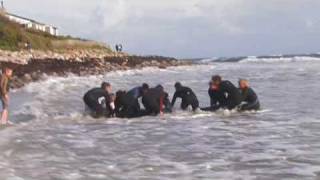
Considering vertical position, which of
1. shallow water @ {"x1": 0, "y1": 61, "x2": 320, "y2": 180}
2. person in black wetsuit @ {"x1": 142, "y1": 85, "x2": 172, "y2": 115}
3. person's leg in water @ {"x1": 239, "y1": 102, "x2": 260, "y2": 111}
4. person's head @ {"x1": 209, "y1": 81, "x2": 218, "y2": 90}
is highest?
person's head @ {"x1": 209, "y1": 81, "x2": 218, "y2": 90}

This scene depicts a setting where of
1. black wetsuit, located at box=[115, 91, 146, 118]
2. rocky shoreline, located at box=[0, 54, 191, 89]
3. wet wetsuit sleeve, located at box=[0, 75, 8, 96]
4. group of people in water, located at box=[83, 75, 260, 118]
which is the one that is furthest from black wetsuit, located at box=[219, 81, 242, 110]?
rocky shoreline, located at box=[0, 54, 191, 89]

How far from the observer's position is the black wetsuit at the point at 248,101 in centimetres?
1994

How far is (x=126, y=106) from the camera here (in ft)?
62.1

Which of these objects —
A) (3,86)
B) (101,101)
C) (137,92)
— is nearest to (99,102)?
(101,101)

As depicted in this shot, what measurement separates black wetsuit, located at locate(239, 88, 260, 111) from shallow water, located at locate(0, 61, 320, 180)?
20.1 inches

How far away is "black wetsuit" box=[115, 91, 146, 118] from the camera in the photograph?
18891 millimetres

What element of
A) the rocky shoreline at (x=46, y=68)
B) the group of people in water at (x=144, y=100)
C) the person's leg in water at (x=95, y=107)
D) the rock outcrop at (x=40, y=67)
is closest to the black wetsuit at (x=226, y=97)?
the group of people in water at (x=144, y=100)

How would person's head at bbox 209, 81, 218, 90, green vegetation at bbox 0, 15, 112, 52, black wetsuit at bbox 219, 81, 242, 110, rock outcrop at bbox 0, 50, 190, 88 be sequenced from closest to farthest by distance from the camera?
1. black wetsuit at bbox 219, 81, 242, 110
2. person's head at bbox 209, 81, 218, 90
3. rock outcrop at bbox 0, 50, 190, 88
4. green vegetation at bbox 0, 15, 112, 52

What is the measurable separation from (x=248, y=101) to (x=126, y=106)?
12.5 ft

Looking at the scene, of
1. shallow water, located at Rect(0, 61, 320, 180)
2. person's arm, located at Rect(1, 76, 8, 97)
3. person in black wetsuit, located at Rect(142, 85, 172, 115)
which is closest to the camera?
shallow water, located at Rect(0, 61, 320, 180)

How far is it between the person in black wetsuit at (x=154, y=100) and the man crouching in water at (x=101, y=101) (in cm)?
97

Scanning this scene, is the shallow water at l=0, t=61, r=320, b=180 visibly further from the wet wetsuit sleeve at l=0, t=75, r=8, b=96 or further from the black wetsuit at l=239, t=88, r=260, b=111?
the wet wetsuit sleeve at l=0, t=75, r=8, b=96

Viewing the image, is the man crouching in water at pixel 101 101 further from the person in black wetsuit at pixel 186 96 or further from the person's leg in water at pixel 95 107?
the person in black wetsuit at pixel 186 96

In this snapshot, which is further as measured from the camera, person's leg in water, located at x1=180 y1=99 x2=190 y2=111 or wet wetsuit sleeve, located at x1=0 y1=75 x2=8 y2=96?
person's leg in water, located at x1=180 y1=99 x2=190 y2=111
